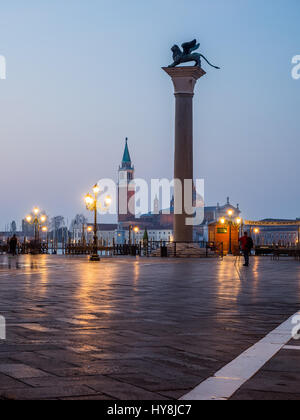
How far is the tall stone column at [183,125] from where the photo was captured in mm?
38750

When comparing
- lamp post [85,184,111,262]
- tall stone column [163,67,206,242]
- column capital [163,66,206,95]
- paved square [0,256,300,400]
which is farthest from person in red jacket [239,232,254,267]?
paved square [0,256,300,400]

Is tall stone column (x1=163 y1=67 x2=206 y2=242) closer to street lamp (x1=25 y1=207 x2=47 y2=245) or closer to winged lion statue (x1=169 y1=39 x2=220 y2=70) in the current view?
winged lion statue (x1=169 y1=39 x2=220 y2=70)

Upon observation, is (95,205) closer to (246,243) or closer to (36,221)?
(246,243)

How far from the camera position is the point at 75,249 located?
1977 inches

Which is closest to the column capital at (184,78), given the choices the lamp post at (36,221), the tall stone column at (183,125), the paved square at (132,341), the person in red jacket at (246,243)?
the tall stone column at (183,125)

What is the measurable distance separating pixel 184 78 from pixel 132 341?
3360cm

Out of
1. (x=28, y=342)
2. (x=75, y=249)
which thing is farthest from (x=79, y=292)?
(x=75, y=249)

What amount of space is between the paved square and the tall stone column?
25.8m

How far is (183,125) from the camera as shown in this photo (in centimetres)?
3891

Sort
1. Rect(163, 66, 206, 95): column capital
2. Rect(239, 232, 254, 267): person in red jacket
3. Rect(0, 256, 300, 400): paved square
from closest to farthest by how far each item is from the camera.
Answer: Rect(0, 256, 300, 400): paved square < Rect(239, 232, 254, 267): person in red jacket < Rect(163, 66, 206, 95): column capital

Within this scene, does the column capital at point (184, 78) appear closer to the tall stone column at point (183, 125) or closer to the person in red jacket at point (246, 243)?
the tall stone column at point (183, 125)

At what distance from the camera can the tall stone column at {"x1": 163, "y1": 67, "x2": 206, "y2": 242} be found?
38.8 meters

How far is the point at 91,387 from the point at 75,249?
46.0m
